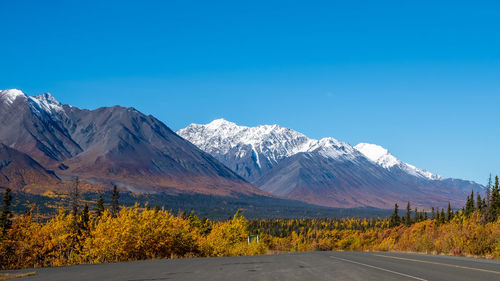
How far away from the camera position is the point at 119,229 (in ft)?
91.6

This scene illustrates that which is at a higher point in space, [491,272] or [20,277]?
[491,272]

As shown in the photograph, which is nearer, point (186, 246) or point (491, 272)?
point (491, 272)

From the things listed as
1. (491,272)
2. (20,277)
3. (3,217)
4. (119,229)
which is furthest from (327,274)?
(3,217)

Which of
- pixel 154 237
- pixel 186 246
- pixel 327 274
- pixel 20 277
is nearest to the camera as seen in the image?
pixel 327 274

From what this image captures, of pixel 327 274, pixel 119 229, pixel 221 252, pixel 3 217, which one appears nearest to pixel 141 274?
pixel 327 274

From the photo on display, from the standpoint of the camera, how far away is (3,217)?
4844cm

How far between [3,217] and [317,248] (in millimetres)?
34353

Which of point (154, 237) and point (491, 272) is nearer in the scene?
point (491, 272)

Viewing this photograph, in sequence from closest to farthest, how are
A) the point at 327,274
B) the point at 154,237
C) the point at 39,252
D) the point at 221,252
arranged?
the point at 327,274 → the point at 39,252 → the point at 154,237 → the point at 221,252

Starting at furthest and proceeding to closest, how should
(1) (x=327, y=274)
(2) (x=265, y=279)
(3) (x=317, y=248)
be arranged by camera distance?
(3) (x=317, y=248), (1) (x=327, y=274), (2) (x=265, y=279)

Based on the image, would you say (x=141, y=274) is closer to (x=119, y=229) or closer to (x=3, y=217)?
(x=119, y=229)

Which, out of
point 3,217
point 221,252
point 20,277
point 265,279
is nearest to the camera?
point 265,279

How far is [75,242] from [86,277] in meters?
12.7

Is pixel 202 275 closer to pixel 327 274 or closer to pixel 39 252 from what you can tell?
pixel 327 274
